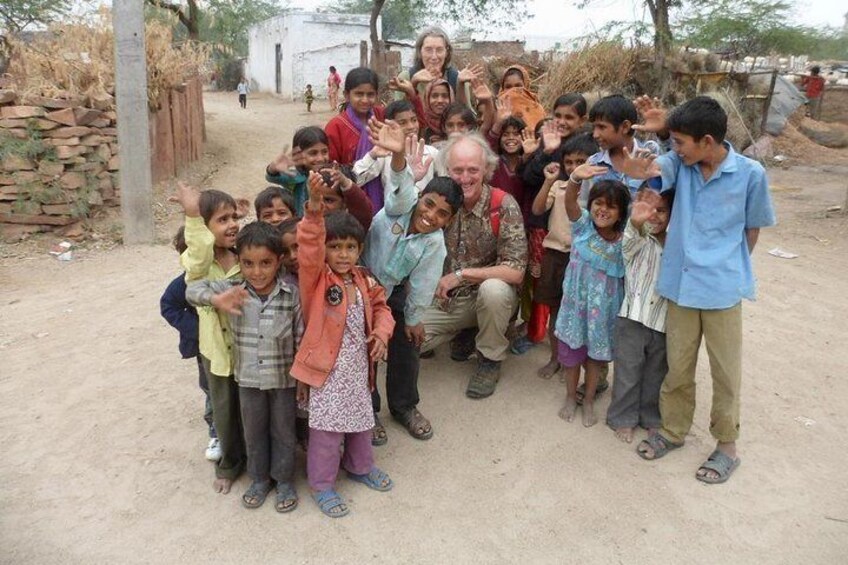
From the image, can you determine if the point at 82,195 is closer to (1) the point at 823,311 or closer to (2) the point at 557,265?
(2) the point at 557,265

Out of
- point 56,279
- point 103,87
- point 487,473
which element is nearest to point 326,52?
point 103,87

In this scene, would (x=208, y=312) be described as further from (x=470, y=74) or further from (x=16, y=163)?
(x=16, y=163)

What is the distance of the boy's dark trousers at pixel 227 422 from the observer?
2.70 m

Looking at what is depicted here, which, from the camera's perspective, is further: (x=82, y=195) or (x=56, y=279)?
(x=82, y=195)

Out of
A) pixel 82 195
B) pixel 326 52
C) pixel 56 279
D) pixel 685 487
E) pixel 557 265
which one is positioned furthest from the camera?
pixel 326 52

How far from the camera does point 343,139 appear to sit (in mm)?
3625

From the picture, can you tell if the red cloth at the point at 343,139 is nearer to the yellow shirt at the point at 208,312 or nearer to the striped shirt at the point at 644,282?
the yellow shirt at the point at 208,312

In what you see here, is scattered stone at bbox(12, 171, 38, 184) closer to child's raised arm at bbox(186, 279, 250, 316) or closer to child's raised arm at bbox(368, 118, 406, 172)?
child's raised arm at bbox(186, 279, 250, 316)

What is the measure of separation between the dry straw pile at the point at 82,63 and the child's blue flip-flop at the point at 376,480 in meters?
6.42

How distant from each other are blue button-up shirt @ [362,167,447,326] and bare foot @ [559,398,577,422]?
1024mm

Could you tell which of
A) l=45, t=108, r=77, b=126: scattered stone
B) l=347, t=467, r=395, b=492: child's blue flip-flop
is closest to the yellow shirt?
l=347, t=467, r=395, b=492: child's blue flip-flop

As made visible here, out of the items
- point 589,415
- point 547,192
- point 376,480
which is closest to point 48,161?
point 547,192

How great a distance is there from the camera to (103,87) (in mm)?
7715

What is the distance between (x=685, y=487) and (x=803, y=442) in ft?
2.87
